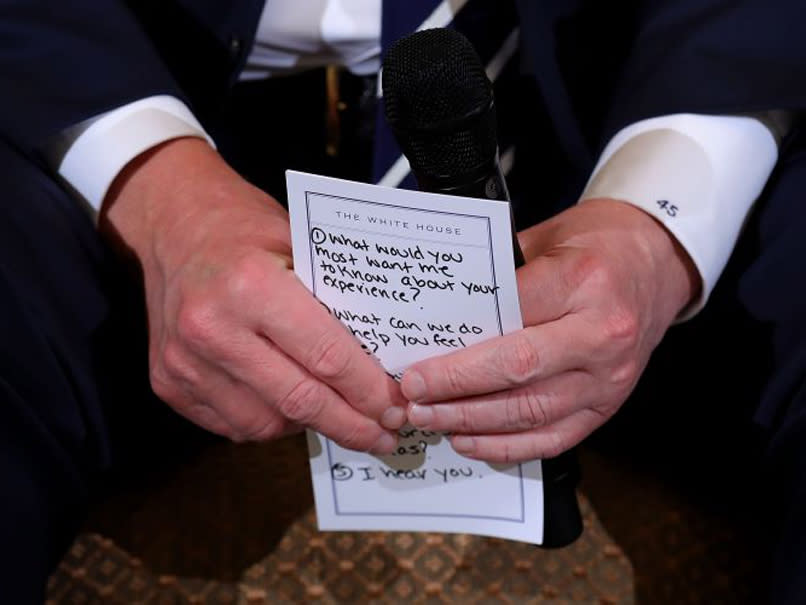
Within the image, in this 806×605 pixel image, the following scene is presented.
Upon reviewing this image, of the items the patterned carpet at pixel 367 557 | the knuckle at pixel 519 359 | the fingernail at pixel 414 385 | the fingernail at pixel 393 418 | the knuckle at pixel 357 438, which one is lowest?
the patterned carpet at pixel 367 557

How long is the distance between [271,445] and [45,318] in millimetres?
309

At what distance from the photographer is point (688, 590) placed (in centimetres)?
79

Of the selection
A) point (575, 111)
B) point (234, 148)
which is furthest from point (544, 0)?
point (234, 148)

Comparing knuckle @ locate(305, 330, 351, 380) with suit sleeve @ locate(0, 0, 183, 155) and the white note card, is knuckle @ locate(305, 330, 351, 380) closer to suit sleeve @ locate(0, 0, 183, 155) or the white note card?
the white note card

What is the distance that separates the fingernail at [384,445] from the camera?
588mm

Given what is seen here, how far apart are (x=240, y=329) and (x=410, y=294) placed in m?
0.10

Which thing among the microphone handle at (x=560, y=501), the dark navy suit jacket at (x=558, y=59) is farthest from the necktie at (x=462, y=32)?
the microphone handle at (x=560, y=501)

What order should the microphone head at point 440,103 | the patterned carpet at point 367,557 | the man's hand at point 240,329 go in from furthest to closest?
1. the patterned carpet at point 367,557
2. the man's hand at point 240,329
3. the microphone head at point 440,103

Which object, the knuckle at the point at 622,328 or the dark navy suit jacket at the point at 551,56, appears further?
the dark navy suit jacket at the point at 551,56

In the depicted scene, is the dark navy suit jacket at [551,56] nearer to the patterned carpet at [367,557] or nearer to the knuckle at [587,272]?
the knuckle at [587,272]

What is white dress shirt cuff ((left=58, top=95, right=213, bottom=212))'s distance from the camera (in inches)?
26.8

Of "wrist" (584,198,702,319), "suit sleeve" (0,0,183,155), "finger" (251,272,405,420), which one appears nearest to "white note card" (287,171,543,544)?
"finger" (251,272,405,420)

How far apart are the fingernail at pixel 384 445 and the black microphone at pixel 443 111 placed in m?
0.17

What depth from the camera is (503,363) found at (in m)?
0.53
